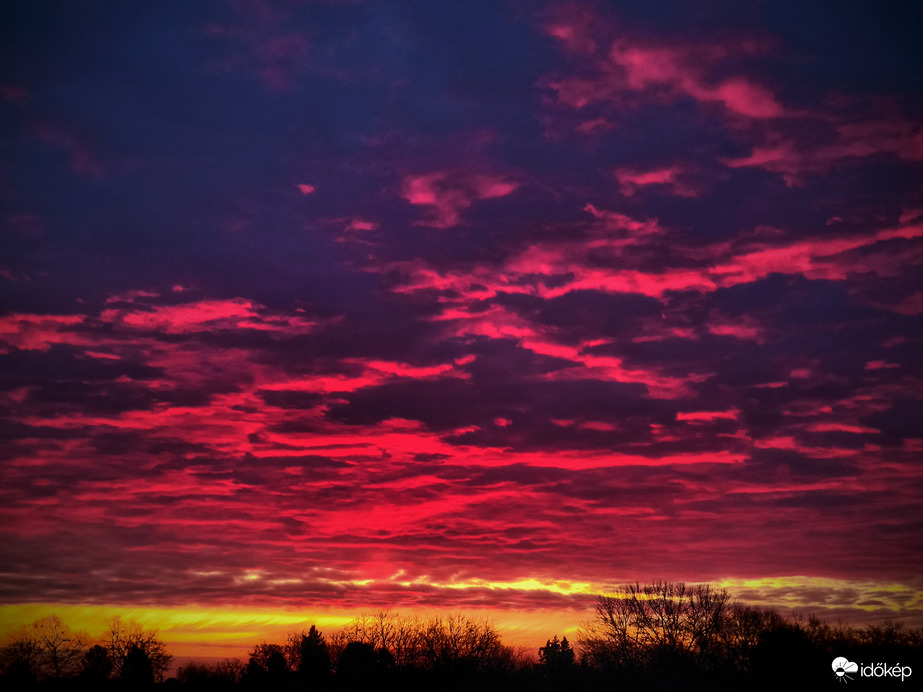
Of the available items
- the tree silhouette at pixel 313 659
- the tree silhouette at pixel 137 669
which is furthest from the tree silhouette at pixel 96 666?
the tree silhouette at pixel 313 659

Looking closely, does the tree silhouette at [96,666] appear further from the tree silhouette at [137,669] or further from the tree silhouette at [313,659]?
the tree silhouette at [313,659]

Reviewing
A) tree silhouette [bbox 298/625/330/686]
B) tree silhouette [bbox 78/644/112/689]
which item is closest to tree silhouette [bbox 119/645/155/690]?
tree silhouette [bbox 78/644/112/689]

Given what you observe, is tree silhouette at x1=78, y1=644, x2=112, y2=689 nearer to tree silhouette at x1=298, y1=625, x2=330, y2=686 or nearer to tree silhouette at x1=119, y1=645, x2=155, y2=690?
tree silhouette at x1=119, y1=645, x2=155, y2=690

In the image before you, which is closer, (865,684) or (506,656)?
(865,684)

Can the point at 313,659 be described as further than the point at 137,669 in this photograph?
Yes

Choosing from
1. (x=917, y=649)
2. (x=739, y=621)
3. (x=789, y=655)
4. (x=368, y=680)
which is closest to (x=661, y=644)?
(x=739, y=621)

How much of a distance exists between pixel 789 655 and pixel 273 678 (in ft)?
244

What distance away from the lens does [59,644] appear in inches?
5379

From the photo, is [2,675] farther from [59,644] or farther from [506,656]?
[506,656]

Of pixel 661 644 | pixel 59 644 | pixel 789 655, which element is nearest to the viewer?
pixel 789 655

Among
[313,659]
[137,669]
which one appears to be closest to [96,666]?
[137,669]

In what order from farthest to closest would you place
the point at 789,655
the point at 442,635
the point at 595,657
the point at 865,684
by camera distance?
the point at 442,635 → the point at 595,657 → the point at 789,655 → the point at 865,684

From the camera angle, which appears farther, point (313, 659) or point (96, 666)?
point (313, 659)

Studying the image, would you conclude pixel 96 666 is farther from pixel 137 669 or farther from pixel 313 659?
pixel 313 659
